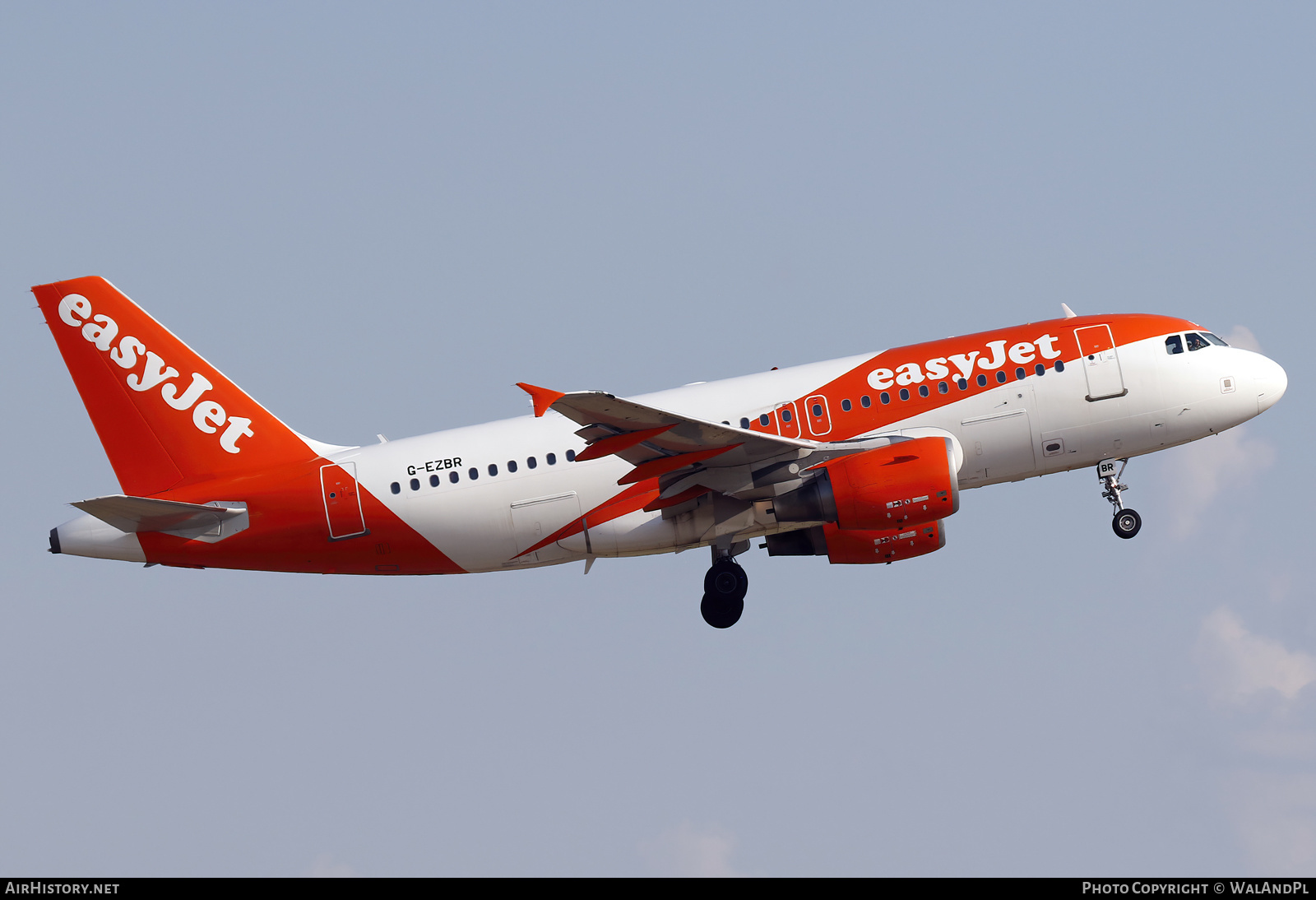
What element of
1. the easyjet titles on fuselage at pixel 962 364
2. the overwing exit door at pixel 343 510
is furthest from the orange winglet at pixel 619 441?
the overwing exit door at pixel 343 510

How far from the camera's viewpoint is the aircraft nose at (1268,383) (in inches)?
1297

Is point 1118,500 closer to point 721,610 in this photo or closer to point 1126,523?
point 1126,523

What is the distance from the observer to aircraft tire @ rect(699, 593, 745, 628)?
3400 centimetres

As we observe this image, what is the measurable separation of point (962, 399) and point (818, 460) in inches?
144

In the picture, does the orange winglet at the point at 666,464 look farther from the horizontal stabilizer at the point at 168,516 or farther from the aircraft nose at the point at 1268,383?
the aircraft nose at the point at 1268,383

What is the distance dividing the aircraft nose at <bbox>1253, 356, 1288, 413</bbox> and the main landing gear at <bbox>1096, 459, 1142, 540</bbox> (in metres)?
3.51

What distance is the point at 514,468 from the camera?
3253 centimetres

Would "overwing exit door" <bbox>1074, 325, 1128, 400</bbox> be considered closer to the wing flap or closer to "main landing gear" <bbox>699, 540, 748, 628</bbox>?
the wing flap

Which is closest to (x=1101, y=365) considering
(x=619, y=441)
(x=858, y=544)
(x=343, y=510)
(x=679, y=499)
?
(x=858, y=544)

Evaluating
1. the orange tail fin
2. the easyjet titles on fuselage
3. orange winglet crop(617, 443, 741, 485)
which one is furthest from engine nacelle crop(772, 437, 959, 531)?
the orange tail fin

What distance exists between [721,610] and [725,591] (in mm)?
503

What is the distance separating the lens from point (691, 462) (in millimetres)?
30594

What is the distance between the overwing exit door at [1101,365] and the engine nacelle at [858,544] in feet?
15.7

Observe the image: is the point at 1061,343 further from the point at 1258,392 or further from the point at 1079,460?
the point at 1258,392
